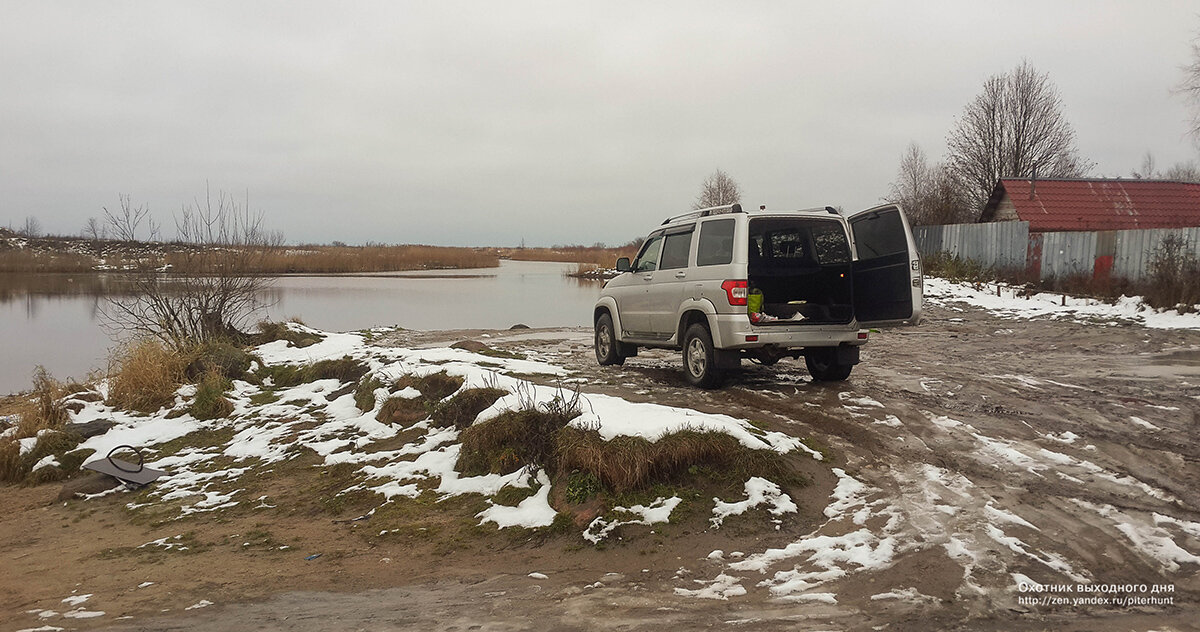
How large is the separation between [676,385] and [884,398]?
2505mm

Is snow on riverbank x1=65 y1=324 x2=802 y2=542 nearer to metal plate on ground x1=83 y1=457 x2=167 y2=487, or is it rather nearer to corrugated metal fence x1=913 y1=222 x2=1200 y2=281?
metal plate on ground x1=83 y1=457 x2=167 y2=487

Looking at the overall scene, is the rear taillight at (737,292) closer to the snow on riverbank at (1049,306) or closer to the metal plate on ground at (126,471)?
the metal plate on ground at (126,471)

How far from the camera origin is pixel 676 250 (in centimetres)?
973

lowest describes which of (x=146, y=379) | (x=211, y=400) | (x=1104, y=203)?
(x=211, y=400)

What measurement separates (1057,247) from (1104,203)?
9.26 metres

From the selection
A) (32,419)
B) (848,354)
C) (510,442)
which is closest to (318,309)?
(32,419)

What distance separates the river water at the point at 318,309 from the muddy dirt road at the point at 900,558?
14.6 meters

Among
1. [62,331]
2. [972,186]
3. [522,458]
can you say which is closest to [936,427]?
[522,458]

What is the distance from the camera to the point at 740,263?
8.34m

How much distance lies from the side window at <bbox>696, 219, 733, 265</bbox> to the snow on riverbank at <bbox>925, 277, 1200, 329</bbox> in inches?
444

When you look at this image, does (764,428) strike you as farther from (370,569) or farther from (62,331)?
(62,331)

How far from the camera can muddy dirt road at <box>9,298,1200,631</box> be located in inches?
149

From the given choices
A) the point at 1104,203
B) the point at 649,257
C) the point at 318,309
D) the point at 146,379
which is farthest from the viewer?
the point at 318,309

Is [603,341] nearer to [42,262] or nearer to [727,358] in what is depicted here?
[727,358]
